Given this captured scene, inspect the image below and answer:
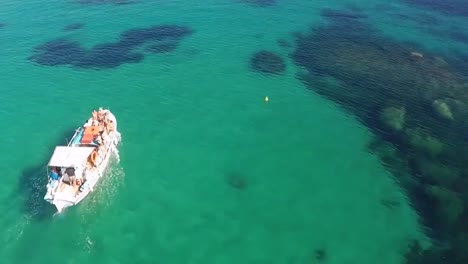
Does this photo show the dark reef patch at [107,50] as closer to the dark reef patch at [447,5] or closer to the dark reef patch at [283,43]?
the dark reef patch at [283,43]

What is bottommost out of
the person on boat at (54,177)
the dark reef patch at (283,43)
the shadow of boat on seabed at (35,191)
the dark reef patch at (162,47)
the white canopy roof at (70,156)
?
the shadow of boat on seabed at (35,191)

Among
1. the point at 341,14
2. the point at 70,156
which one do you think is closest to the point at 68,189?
the point at 70,156

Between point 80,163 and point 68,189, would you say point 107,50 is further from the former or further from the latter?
point 68,189

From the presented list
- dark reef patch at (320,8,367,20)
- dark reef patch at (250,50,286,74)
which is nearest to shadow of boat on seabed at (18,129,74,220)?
dark reef patch at (250,50,286,74)

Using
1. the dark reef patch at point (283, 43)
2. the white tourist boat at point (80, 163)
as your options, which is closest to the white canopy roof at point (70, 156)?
the white tourist boat at point (80, 163)

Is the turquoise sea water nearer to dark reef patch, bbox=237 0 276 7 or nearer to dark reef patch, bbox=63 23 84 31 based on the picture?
dark reef patch, bbox=63 23 84 31

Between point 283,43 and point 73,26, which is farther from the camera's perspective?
point 73,26
